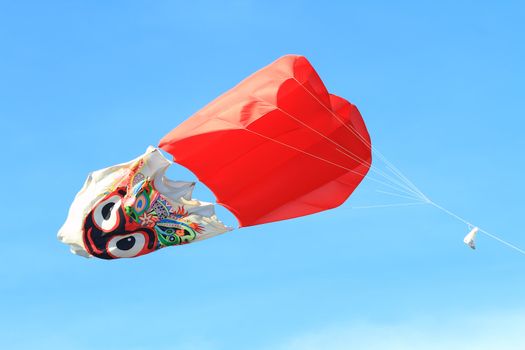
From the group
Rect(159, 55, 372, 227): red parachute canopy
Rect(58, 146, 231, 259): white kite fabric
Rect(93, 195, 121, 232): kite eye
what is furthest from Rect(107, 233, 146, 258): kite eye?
Rect(159, 55, 372, 227): red parachute canopy

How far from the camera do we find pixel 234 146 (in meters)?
A: 27.6

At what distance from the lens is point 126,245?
27844mm

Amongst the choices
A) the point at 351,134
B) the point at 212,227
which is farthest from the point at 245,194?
the point at 351,134

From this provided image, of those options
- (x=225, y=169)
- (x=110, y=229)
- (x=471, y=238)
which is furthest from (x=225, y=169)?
(x=471, y=238)

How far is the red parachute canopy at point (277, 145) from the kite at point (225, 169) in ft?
0.09

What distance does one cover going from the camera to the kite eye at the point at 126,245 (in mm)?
27737

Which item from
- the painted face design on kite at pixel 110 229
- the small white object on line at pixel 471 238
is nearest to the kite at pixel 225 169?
the painted face design on kite at pixel 110 229

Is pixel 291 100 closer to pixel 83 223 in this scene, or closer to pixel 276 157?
pixel 276 157

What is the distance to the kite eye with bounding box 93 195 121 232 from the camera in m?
27.7

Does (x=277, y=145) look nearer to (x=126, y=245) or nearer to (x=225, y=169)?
(x=225, y=169)

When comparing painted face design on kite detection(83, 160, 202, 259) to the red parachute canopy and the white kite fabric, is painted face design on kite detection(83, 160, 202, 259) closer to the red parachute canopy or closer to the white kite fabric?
the white kite fabric

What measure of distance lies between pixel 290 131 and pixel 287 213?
230 cm

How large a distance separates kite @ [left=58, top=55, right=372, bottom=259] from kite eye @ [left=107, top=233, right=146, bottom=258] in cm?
3

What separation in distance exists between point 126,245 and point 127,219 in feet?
2.30
